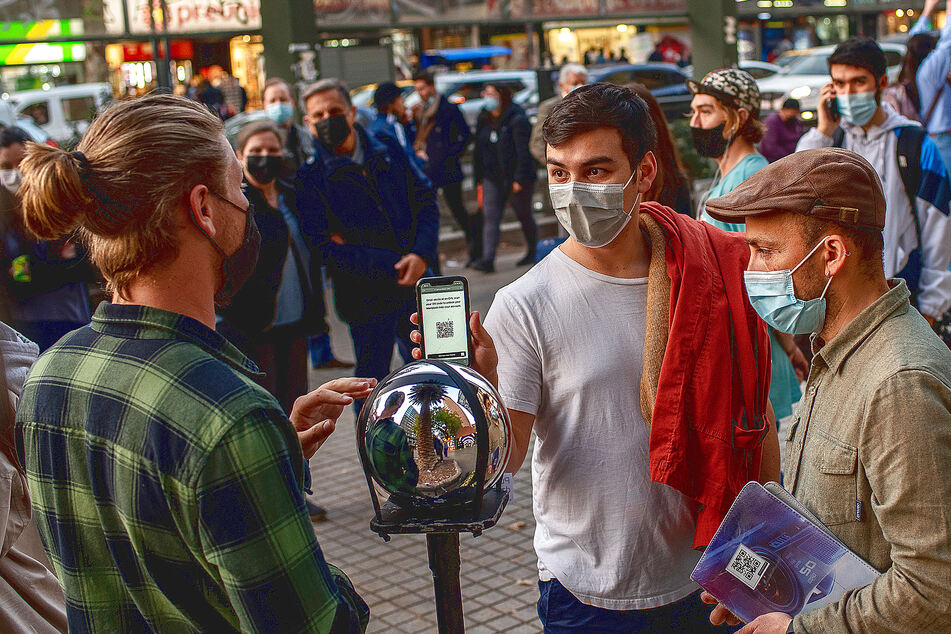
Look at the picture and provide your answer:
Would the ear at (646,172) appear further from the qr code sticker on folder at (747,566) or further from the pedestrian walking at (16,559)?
the pedestrian walking at (16,559)

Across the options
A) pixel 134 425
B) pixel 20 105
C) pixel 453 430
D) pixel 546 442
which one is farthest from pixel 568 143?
pixel 20 105

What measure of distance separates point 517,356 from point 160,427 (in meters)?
1.06

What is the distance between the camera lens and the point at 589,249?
2.66 m

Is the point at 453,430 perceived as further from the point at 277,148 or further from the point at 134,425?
the point at 277,148

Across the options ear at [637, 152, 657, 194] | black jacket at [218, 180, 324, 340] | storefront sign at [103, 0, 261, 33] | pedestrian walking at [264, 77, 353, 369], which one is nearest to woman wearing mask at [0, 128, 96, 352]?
black jacket at [218, 180, 324, 340]

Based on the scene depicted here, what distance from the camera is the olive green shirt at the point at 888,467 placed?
5.77 feet

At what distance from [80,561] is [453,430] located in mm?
677

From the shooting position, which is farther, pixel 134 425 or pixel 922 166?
pixel 922 166

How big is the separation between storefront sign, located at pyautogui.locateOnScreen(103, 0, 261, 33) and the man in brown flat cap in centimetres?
1735

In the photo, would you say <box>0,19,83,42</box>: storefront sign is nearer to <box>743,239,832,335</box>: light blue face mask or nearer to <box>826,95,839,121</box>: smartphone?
<box>826,95,839,121</box>: smartphone

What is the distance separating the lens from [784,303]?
7.20 ft

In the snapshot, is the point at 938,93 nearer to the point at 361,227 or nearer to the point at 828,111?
the point at 828,111

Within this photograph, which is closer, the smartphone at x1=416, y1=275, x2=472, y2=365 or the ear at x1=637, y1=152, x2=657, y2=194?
the smartphone at x1=416, y1=275, x2=472, y2=365

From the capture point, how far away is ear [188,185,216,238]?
5.91ft
